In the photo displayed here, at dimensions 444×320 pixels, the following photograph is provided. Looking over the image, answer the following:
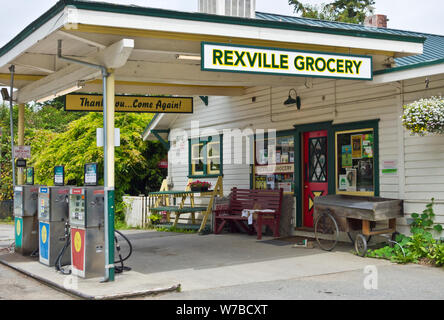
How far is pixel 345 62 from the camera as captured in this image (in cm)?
951

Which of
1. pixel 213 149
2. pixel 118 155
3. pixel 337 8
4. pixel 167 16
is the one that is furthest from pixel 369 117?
pixel 337 8

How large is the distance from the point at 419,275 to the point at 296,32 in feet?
14.0

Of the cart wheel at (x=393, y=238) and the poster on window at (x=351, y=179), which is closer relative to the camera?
the cart wheel at (x=393, y=238)

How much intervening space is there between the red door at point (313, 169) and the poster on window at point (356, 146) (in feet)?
2.94

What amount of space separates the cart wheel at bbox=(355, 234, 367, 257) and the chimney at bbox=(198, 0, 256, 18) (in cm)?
481

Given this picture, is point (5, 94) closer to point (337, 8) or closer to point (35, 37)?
point (35, 37)

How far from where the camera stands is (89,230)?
8195 millimetres

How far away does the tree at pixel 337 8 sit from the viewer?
40.7 meters

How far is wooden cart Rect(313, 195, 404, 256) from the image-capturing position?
966cm

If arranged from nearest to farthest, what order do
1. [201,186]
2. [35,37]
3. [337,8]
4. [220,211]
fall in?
[35,37], [220,211], [201,186], [337,8]

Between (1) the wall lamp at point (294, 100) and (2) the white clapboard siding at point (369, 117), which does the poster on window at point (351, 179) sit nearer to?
(2) the white clapboard siding at point (369, 117)

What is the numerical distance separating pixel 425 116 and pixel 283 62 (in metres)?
2.51

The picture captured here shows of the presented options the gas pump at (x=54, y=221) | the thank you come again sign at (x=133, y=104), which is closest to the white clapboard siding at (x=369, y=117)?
the thank you come again sign at (x=133, y=104)

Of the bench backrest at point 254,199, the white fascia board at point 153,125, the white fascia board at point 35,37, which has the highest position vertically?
the white fascia board at point 35,37
